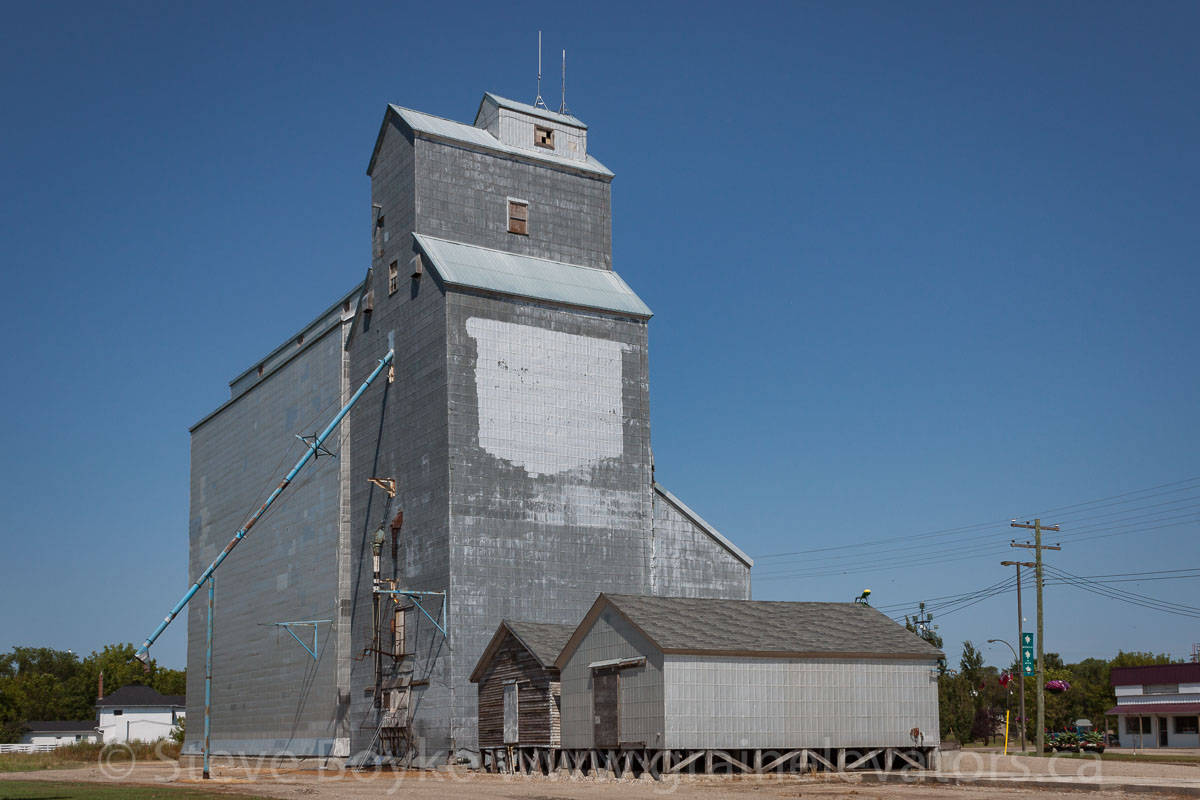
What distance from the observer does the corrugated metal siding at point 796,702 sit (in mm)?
33469

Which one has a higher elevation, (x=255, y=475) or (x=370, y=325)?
(x=370, y=325)

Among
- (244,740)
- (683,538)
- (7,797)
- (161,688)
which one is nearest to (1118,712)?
(683,538)

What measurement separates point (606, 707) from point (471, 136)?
25.8 meters

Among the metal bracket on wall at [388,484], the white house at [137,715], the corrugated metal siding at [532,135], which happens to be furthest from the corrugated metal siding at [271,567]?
the white house at [137,715]

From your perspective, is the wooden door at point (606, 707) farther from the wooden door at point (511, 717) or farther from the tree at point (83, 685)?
the tree at point (83, 685)

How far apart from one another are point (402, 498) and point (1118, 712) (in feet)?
153

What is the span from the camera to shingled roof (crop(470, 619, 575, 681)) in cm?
3931

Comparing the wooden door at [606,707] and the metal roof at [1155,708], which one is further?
the metal roof at [1155,708]

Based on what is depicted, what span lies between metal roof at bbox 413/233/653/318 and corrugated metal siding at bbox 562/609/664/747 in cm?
1606

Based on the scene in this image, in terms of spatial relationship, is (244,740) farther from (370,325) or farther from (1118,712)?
(1118,712)

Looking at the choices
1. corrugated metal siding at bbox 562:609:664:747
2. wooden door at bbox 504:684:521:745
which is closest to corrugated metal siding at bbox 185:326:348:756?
wooden door at bbox 504:684:521:745

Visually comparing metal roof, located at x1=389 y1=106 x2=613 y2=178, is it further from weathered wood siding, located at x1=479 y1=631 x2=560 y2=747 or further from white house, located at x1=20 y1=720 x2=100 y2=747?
white house, located at x1=20 y1=720 x2=100 y2=747

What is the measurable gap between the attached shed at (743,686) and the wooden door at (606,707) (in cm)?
4

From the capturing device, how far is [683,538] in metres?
50.5
